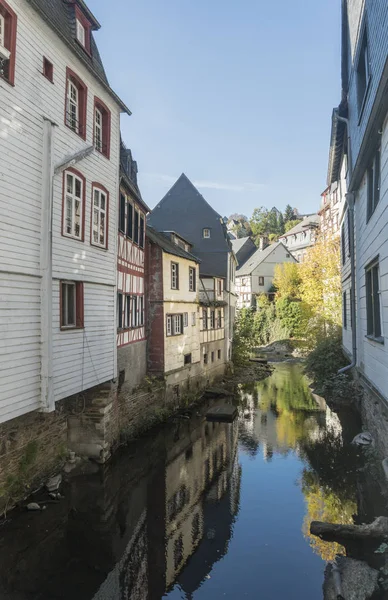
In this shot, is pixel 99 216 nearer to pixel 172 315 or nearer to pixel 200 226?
→ pixel 172 315

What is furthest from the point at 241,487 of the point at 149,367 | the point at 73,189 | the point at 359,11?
the point at 359,11

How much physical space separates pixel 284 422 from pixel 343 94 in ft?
47.1

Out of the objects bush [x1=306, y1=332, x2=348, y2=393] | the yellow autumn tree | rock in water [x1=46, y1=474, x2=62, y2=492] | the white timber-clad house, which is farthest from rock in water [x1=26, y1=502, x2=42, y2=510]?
the yellow autumn tree

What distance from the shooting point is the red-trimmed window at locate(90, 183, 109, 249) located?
1120 centimetres

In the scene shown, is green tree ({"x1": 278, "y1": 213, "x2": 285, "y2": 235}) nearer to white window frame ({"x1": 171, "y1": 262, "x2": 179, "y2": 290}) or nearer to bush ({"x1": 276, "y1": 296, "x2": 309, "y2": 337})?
bush ({"x1": 276, "y1": 296, "x2": 309, "y2": 337})

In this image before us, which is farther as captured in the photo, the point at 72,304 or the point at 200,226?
the point at 200,226

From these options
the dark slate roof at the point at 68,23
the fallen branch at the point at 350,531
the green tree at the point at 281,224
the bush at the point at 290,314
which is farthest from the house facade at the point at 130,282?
the green tree at the point at 281,224

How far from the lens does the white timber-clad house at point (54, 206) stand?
780cm

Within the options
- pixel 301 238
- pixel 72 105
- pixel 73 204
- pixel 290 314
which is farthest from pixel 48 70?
pixel 301 238

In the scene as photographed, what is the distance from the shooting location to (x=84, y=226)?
1066cm

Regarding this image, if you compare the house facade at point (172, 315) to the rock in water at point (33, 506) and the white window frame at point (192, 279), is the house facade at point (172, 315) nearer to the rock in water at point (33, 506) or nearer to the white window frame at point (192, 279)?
the white window frame at point (192, 279)

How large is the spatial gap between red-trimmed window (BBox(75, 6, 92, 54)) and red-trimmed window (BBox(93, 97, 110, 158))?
1406 millimetres

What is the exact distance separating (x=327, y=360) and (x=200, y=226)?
46.6 feet

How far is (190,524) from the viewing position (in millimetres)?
10086
